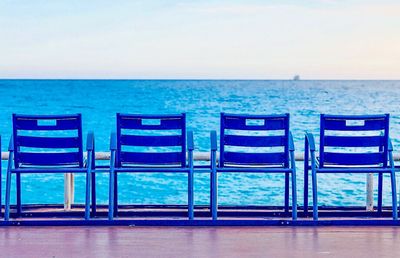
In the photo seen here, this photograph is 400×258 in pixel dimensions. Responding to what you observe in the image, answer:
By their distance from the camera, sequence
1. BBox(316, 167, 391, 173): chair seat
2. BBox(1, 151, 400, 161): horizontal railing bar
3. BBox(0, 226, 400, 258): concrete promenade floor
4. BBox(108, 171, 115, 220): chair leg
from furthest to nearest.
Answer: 1. BBox(1, 151, 400, 161): horizontal railing bar
2. BBox(316, 167, 391, 173): chair seat
3. BBox(108, 171, 115, 220): chair leg
4. BBox(0, 226, 400, 258): concrete promenade floor

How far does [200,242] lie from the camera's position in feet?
16.1

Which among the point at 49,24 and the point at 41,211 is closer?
the point at 41,211

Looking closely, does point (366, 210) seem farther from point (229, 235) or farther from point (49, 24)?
point (49, 24)

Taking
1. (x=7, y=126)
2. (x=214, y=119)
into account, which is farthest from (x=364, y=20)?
(x=7, y=126)

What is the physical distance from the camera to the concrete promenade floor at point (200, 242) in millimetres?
4613

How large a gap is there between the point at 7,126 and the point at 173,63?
43.3 ft

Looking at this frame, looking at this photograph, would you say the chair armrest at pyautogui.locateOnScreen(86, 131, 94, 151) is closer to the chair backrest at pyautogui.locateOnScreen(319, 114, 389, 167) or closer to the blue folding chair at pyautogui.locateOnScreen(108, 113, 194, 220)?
the blue folding chair at pyautogui.locateOnScreen(108, 113, 194, 220)

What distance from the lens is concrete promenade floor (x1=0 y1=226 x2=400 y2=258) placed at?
4613 millimetres

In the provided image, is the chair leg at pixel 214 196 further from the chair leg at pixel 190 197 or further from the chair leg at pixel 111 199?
the chair leg at pixel 111 199

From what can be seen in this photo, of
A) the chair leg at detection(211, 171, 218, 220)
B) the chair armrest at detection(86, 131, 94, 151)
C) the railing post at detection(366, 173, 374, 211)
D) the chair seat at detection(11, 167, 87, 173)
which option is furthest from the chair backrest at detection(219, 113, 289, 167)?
the chair seat at detection(11, 167, 87, 173)

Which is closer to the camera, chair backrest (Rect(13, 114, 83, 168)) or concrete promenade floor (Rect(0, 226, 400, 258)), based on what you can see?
concrete promenade floor (Rect(0, 226, 400, 258))

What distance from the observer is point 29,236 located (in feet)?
16.5

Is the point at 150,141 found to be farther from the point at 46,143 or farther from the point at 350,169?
the point at 350,169

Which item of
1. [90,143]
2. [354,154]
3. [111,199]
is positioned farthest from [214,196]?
[354,154]
